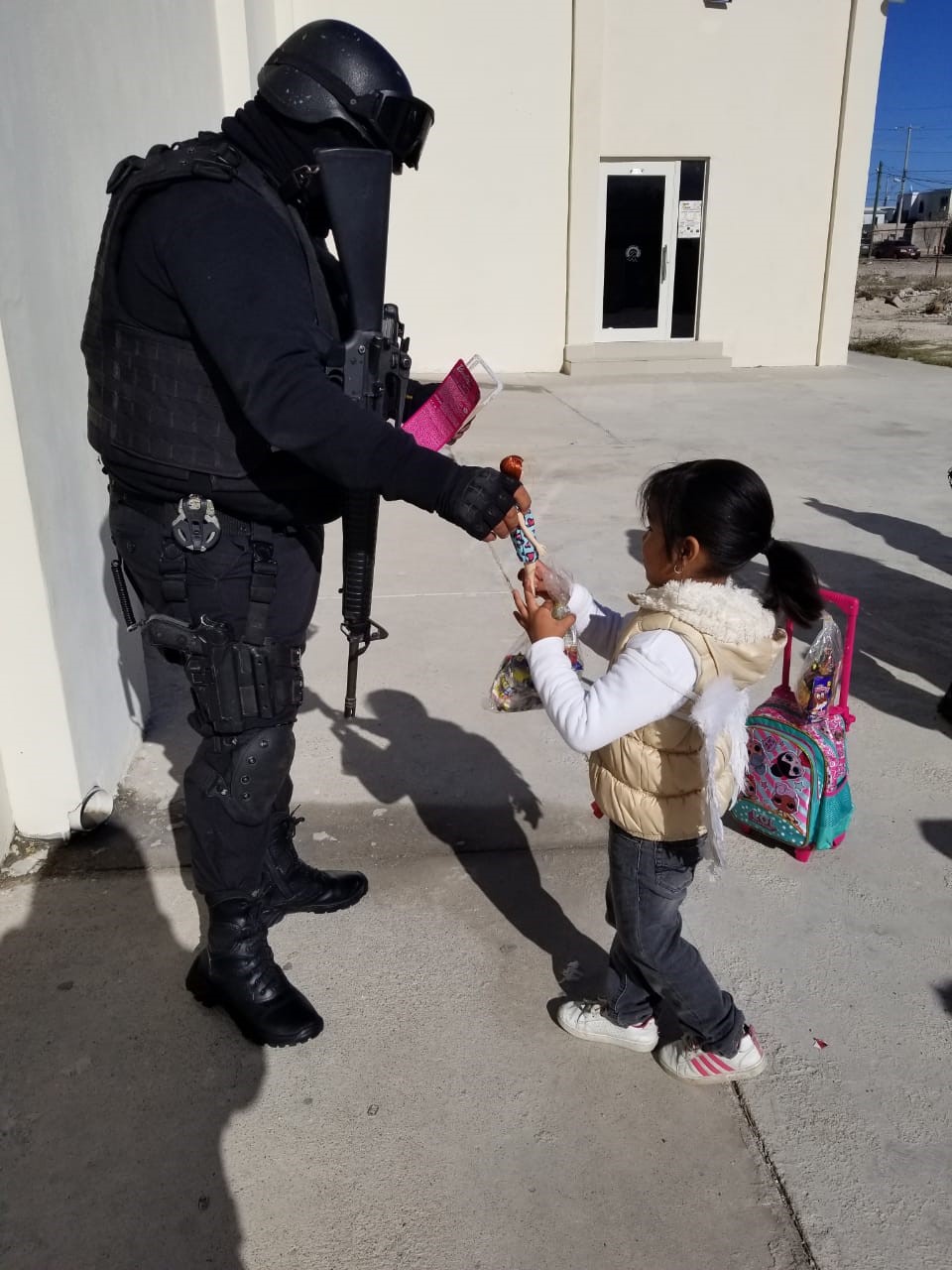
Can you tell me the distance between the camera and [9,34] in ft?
8.04

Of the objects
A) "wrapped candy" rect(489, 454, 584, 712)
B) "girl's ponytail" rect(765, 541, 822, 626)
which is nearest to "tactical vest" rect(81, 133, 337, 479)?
"wrapped candy" rect(489, 454, 584, 712)

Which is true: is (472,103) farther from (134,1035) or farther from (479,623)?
(134,1035)

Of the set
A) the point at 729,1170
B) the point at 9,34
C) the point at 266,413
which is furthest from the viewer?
the point at 9,34

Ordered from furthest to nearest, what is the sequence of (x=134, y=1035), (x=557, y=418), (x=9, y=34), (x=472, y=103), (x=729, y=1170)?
(x=472, y=103)
(x=557, y=418)
(x=9, y=34)
(x=134, y=1035)
(x=729, y=1170)

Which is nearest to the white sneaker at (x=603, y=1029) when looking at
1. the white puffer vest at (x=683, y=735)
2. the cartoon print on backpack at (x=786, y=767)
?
the white puffer vest at (x=683, y=735)

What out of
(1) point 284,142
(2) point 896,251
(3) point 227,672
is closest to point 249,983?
(3) point 227,672

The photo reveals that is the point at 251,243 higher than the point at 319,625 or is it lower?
higher

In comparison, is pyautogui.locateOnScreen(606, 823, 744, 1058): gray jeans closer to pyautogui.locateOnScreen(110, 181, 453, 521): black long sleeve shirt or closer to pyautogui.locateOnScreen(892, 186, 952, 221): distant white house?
pyautogui.locateOnScreen(110, 181, 453, 521): black long sleeve shirt

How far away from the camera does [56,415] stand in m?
2.74

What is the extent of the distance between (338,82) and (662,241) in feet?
43.3

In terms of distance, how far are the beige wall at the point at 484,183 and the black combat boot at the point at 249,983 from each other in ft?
38.3

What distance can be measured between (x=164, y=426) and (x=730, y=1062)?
67.4 inches

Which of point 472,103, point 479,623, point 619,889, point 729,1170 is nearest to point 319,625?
point 479,623

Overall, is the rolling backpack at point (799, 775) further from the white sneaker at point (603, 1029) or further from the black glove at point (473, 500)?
the black glove at point (473, 500)
